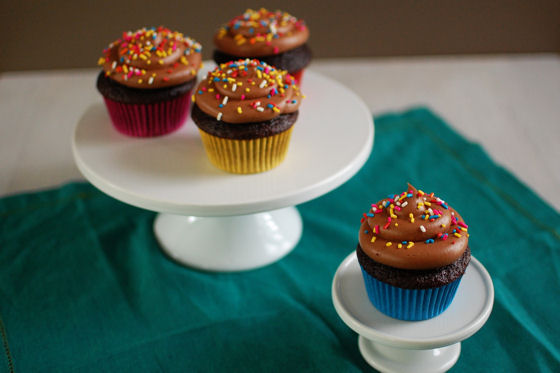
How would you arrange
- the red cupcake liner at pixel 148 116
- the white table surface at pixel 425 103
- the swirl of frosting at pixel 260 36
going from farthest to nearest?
1. the white table surface at pixel 425 103
2. the swirl of frosting at pixel 260 36
3. the red cupcake liner at pixel 148 116

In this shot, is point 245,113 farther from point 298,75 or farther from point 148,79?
point 298,75

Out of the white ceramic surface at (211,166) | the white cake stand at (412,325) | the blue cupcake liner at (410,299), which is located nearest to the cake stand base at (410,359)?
the white cake stand at (412,325)

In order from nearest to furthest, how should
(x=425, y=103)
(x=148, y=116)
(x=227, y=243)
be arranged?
(x=148, y=116) → (x=227, y=243) → (x=425, y=103)

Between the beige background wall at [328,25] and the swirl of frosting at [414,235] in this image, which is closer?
the swirl of frosting at [414,235]

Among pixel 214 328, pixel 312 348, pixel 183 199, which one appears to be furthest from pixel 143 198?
pixel 312 348

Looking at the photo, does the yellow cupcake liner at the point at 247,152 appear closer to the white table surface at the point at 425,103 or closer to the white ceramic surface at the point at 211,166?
the white ceramic surface at the point at 211,166

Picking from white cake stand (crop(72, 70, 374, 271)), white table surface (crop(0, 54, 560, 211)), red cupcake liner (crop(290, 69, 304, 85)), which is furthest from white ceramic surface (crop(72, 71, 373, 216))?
white table surface (crop(0, 54, 560, 211))

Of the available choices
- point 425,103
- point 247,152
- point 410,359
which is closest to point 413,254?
point 410,359
